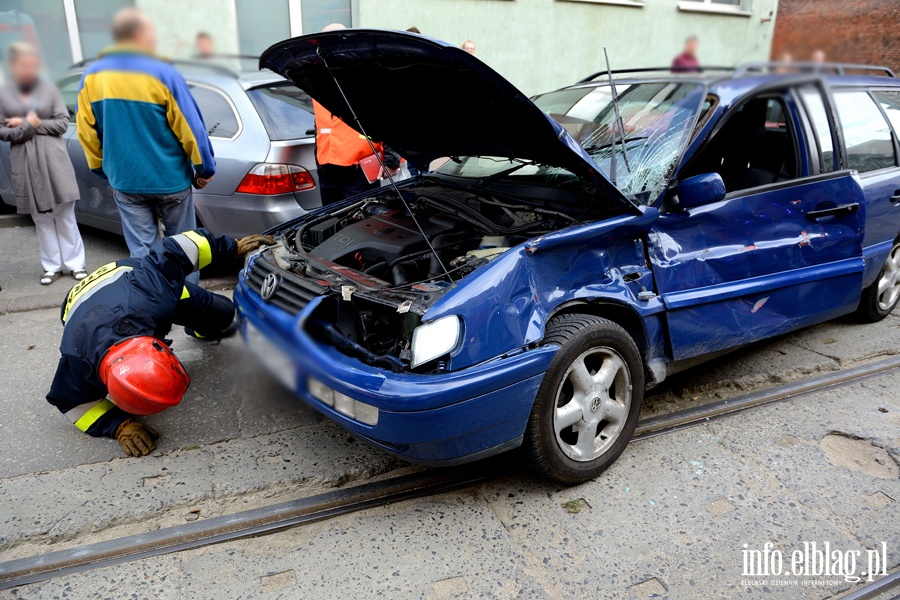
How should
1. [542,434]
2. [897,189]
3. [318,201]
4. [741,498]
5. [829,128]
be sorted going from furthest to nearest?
[318,201] < [897,189] < [829,128] < [741,498] < [542,434]

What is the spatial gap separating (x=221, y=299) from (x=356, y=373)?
1812mm

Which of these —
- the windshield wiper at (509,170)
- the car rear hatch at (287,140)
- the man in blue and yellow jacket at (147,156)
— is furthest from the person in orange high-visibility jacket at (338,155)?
the windshield wiper at (509,170)

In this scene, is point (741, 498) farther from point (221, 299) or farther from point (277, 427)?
point (221, 299)

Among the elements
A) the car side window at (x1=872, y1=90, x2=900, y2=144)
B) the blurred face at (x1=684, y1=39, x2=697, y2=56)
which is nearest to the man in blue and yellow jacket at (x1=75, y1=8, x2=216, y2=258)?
the blurred face at (x1=684, y1=39, x2=697, y2=56)

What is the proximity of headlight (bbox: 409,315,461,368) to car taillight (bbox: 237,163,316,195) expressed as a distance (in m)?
→ 2.89

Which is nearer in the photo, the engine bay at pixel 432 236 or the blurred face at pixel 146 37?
the blurred face at pixel 146 37

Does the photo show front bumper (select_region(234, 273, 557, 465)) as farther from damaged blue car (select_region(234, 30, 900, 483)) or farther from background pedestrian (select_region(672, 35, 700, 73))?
background pedestrian (select_region(672, 35, 700, 73))

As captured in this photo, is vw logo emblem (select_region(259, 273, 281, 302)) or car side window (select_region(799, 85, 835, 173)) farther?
car side window (select_region(799, 85, 835, 173))

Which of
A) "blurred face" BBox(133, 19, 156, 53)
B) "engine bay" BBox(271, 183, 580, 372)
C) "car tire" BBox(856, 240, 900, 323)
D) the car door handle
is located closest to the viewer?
"blurred face" BBox(133, 19, 156, 53)

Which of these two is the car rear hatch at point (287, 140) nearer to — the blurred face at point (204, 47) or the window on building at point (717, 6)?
the window on building at point (717, 6)

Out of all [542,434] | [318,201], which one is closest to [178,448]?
[542,434]

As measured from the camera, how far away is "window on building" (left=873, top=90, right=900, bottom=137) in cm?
426

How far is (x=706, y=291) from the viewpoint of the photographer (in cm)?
311

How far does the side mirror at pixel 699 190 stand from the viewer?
2.93m
